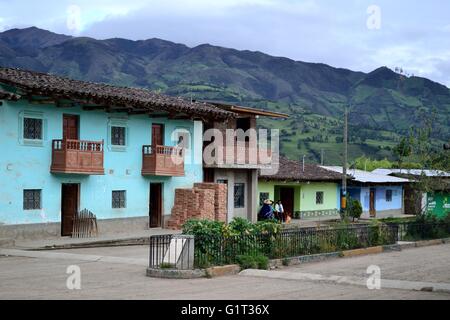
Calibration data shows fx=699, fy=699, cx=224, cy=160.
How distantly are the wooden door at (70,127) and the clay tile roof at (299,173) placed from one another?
1389 centimetres

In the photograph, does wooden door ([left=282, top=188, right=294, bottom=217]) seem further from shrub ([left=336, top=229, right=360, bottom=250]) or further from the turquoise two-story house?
shrub ([left=336, top=229, right=360, bottom=250])

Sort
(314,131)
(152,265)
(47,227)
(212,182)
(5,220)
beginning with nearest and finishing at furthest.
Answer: (152,265), (5,220), (47,227), (212,182), (314,131)

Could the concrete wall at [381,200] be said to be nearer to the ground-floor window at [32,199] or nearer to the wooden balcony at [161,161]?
the wooden balcony at [161,161]

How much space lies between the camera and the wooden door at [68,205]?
28359 millimetres

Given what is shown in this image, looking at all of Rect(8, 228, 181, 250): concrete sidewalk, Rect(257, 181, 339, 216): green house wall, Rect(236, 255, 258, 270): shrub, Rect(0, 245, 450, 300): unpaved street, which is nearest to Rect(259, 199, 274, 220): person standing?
Rect(257, 181, 339, 216): green house wall

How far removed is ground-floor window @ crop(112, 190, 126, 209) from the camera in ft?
100

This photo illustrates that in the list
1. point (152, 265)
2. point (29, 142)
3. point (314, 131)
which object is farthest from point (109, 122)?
point (314, 131)

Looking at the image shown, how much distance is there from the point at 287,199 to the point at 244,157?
29.6 ft

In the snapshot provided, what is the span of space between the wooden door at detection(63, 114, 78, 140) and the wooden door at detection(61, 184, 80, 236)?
2.02 metres

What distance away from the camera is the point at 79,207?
94.1 ft

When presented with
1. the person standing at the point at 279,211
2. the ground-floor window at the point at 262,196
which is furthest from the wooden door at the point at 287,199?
the person standing at the point at 279,211
